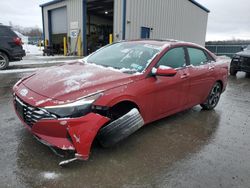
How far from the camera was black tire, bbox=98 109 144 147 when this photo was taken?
2729 millimetres

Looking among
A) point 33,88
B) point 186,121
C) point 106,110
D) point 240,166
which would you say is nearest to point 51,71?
point 33,88

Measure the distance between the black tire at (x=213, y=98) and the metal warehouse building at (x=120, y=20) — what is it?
9889mm

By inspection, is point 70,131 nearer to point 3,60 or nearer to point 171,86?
point 171,86

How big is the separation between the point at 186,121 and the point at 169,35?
580 inches

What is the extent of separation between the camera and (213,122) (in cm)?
444

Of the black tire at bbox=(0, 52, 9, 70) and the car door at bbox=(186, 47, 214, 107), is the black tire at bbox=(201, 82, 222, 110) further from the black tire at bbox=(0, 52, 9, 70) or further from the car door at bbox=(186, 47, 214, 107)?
the black tire at bbox=(0, 52, 9, 70)

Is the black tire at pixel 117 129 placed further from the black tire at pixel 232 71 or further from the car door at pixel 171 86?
the black tire at pixel 232 71

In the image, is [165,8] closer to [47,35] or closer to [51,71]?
[47,35]

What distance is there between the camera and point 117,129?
276 cm

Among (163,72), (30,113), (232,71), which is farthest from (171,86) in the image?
(232,71)

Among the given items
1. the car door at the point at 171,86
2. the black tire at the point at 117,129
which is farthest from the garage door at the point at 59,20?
the black tire at the point at 117,129

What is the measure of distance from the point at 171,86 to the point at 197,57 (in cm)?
127

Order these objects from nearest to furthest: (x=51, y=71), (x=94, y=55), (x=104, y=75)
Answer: (x=104, y=75), (x=51, y=71), (x=94, y=55)

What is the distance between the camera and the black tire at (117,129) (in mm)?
2729
